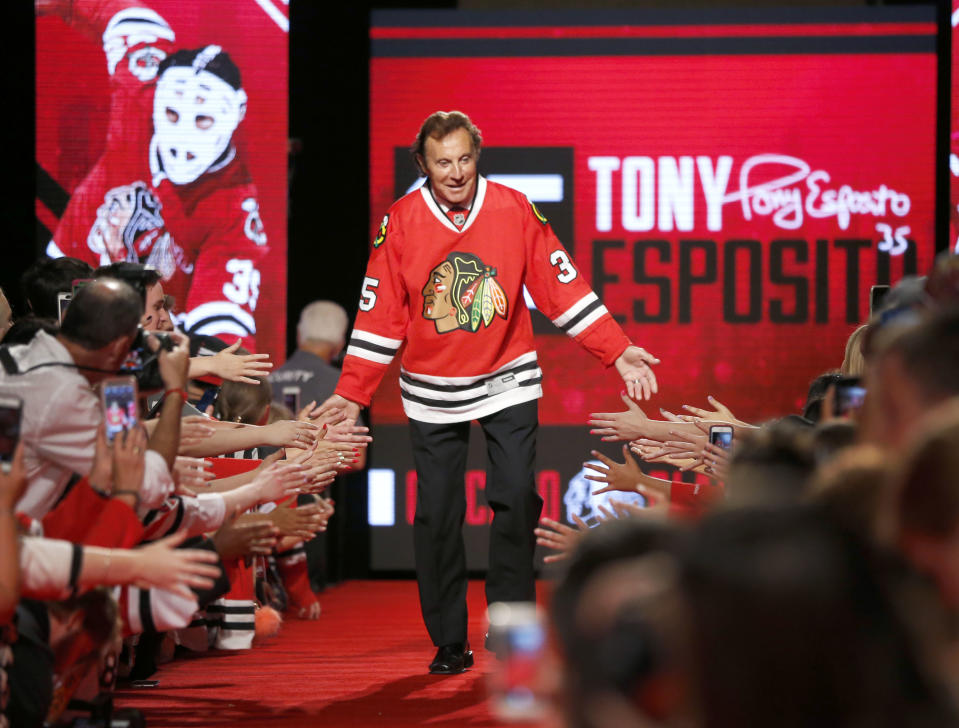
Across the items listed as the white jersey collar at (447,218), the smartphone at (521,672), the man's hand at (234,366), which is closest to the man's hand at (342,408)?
the man's hand at (234,366)

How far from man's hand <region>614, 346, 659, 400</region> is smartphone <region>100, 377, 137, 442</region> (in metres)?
1.59

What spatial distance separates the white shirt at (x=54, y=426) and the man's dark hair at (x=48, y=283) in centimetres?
106

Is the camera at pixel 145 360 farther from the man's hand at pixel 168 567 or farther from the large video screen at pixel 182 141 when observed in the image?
the large video screen at pixel 182 141

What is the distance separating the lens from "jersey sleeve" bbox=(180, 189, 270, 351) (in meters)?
5.78

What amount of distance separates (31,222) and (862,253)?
3901 mm

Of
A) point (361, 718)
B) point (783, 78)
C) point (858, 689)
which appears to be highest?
point (783, 78)

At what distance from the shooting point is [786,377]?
241 inches

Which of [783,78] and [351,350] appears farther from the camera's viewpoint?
[783,78]

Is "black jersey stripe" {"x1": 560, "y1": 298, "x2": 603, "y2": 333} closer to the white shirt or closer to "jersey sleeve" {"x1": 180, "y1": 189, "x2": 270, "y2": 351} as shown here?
the white shirt

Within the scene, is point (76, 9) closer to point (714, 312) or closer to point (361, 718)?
point (714, 312)

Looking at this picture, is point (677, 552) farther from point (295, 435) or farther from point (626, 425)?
point (295, 435)

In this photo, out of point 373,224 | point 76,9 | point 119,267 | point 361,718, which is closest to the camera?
point 361,718

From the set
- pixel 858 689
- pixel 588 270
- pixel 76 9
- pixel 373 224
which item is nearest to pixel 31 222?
pixel 76 9

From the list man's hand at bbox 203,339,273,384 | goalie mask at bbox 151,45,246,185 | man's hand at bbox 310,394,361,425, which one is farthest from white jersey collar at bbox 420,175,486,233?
goalie mask at bbox 151,45,246,185
